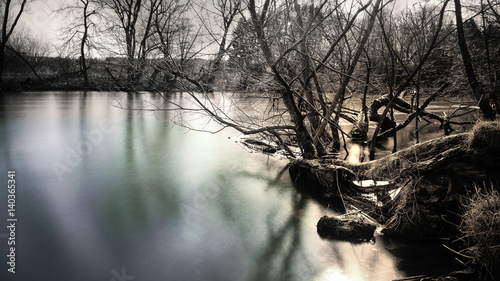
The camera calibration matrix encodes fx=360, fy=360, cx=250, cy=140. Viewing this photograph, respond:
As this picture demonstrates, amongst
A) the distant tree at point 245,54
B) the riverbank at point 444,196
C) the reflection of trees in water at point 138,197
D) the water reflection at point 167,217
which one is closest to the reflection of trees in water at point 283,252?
the water reflection at point 167,217

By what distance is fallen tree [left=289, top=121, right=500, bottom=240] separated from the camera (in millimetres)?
5074

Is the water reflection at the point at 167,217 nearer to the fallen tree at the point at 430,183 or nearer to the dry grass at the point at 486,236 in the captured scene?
the fallen tree at the point at 430,183

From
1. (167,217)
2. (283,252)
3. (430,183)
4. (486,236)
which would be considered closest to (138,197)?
(167,217)

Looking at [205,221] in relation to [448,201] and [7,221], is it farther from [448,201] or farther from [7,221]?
[448,201]

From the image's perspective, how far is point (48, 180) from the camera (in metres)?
8.53

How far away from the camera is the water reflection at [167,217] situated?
15.9 feet

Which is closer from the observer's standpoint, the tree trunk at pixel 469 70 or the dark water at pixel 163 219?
the dark water at pixel 163 219

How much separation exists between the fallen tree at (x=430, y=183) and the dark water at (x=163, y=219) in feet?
2.11

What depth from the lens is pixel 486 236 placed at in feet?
13.1

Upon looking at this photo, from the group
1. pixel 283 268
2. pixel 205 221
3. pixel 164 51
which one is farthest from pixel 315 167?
pixel 164 51

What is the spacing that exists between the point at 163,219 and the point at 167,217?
108mm

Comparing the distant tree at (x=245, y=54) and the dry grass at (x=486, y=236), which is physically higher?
the distant tree at (x=245, y=54)

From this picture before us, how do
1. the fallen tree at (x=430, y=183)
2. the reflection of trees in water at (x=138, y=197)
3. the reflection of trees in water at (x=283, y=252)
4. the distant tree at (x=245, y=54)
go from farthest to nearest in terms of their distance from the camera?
1. the distant tree at (x=245, y=54)
2. the reflection of trees in water at (x=138, y=197)
3. the fallen tree at (x=430, y=183)
4. the reflection of trees in water at (x=283, y=252)

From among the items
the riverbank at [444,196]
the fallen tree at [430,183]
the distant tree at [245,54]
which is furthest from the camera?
the distant tree at [245,54]
